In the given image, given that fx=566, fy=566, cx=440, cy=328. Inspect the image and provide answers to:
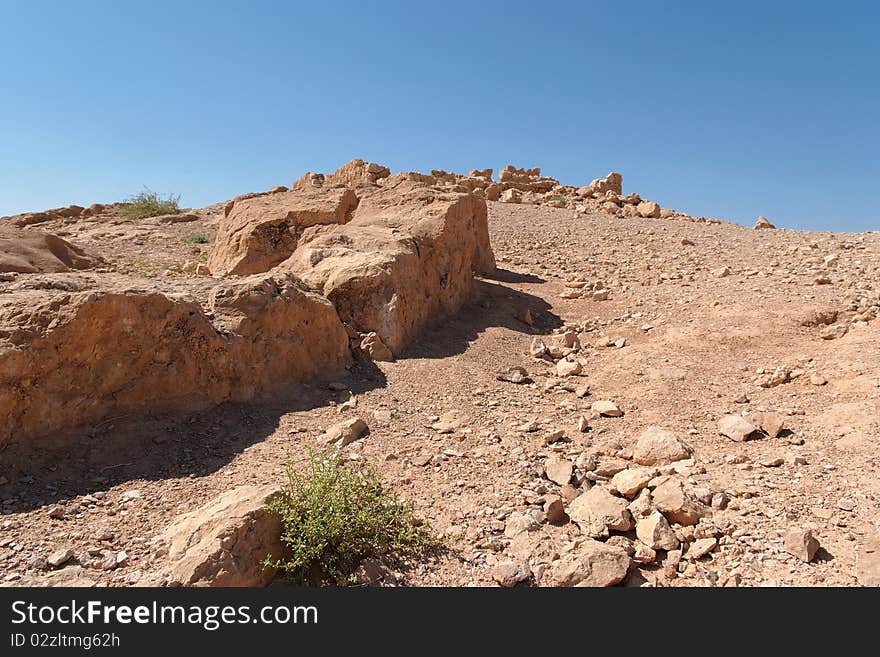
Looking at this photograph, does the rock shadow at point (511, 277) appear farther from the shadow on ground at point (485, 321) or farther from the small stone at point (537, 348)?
the small stone at point (537, 348)

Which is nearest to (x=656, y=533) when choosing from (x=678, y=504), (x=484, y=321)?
(x=678, y=504)

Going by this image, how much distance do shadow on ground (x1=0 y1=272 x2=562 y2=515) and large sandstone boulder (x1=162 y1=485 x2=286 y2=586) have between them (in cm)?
65

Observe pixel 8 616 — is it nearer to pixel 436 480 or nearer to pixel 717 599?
pixel 436 480

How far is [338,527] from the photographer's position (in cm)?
276

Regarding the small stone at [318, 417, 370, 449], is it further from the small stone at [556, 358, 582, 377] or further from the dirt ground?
the small stone at [556, 358, 582, 377]

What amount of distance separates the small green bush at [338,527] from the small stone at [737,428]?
89.1 inches

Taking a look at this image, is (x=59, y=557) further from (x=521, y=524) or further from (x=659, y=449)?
(x=659, y=449)

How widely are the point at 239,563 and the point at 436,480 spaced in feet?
4.28

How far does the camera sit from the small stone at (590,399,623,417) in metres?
4.41

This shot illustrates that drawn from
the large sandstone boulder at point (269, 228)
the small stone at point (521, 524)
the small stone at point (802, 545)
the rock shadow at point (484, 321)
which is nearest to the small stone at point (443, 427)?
the small stone at point (521, 524)

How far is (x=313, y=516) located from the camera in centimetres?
277

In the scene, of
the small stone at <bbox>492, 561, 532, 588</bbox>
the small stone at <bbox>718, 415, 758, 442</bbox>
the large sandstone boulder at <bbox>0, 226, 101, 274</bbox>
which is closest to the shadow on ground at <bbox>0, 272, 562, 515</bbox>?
the small stone at <bbox>492, 561, 532, 588</bbox>

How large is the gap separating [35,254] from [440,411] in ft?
16.1

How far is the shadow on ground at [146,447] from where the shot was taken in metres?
3.09
